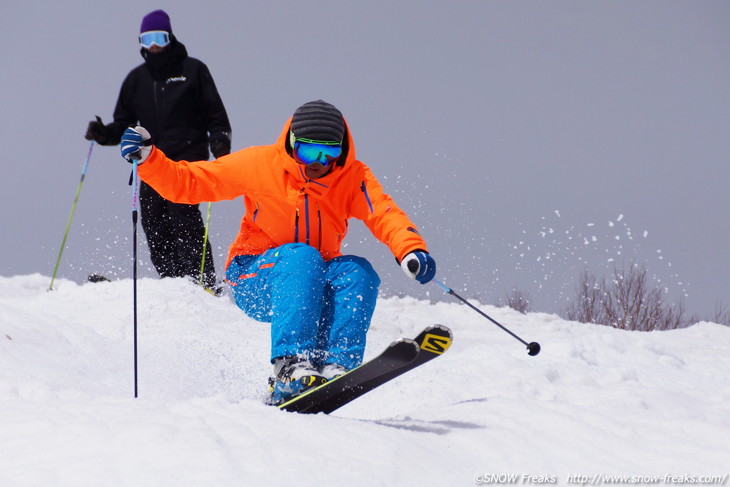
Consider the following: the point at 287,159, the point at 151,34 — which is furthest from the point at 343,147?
the point at 151,34

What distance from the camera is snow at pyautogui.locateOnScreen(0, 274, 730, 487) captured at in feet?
6.84

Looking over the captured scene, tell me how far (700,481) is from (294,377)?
1.67m

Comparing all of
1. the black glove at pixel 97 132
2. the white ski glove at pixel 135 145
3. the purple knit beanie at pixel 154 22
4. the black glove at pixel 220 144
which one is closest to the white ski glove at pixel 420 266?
the white ski glove at pixel 135 145

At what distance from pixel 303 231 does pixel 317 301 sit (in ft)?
1.68

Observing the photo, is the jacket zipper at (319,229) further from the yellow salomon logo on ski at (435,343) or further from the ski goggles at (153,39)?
the ski goggles at (153,39)

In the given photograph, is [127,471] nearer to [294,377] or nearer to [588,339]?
[294,377]

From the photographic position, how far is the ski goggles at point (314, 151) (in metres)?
3.56

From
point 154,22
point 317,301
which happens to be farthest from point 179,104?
point 317,301

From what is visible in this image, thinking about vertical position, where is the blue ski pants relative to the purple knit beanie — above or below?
below

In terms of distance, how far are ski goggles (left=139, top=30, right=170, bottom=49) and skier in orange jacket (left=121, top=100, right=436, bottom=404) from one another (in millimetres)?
3294

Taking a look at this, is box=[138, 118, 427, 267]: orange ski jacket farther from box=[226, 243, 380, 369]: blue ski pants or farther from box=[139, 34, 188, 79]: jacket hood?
box=[139, 34, 188, 79]: jacket hood

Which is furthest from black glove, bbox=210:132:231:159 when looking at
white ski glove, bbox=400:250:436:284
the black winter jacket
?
white ski glove, bbox=400:250:436:284

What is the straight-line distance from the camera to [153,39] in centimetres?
653

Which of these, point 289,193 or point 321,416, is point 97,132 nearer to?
point 289,193
